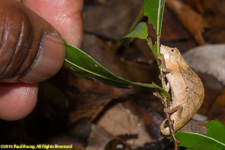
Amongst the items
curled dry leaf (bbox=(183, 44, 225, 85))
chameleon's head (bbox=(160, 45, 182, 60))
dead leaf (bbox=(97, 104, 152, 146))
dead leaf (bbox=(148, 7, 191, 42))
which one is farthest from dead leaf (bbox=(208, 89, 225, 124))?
chameleon's head (bbox=(160, 45, 182, 60))

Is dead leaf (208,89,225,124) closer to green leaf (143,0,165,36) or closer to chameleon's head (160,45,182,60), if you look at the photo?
chameleon's head (160,45,182,60)

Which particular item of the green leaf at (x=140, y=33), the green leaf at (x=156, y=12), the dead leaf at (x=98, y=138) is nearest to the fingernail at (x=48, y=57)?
the green leaf at (x=140, y=33)

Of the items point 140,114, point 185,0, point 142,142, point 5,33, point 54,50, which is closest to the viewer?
point 5,33

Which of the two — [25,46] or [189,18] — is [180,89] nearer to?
[25,46]

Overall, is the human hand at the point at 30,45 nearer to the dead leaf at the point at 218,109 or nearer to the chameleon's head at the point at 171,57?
the chameleon's head at the point at 171,57

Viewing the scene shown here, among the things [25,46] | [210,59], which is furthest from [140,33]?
[210,59]

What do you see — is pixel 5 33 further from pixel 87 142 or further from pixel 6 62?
pixel 87 142

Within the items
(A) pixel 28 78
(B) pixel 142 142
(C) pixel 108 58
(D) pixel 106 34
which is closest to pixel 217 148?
(B) pixel 142 142
